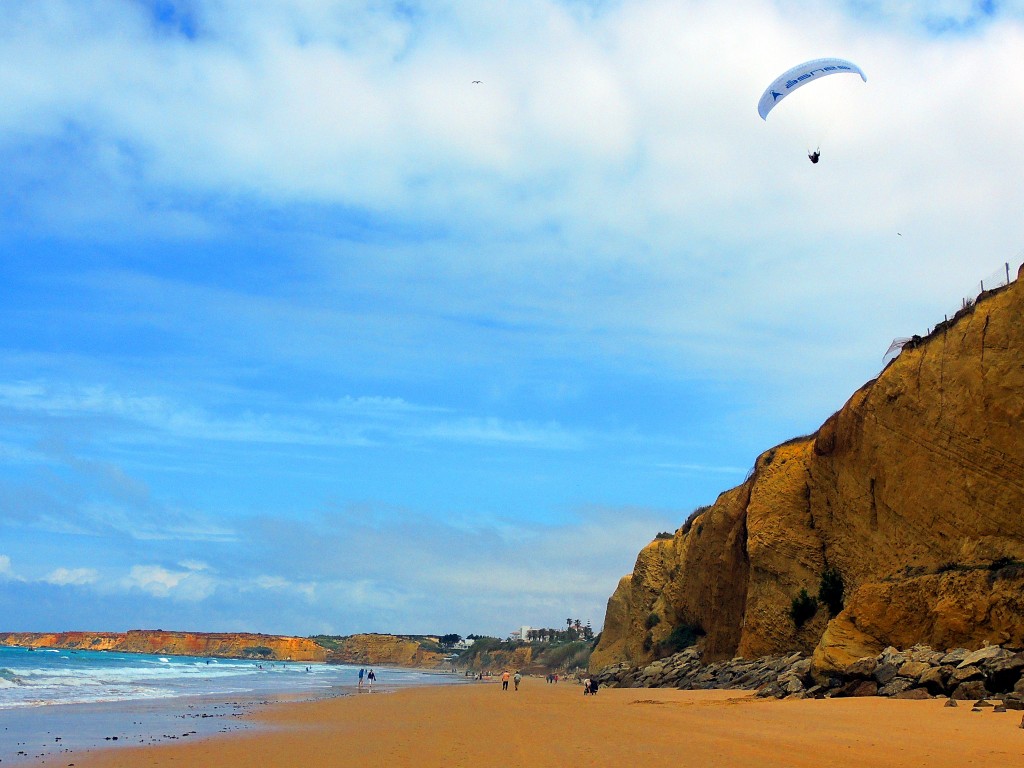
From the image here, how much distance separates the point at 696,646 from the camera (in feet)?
127

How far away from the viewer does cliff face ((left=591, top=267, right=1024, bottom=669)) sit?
2081 cm

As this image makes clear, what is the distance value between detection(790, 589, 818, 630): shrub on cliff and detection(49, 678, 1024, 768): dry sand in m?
9.86

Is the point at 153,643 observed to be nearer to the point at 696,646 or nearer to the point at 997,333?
the point at 696,646

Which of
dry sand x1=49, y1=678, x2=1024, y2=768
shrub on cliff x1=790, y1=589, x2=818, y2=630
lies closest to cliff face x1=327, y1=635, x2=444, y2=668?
shrub on cliff x1=790, y1=589, x2=818, y2=630

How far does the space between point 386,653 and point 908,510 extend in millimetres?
153195

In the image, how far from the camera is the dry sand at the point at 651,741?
10.4 meters

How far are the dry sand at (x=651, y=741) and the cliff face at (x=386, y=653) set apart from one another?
144 m

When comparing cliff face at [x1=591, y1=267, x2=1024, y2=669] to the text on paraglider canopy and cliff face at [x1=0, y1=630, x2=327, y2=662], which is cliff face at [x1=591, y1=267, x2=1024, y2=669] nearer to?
the text on paraglider canopy

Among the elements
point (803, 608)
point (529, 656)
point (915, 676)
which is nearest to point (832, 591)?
point (803, 608)

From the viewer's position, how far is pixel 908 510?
24.0 meters

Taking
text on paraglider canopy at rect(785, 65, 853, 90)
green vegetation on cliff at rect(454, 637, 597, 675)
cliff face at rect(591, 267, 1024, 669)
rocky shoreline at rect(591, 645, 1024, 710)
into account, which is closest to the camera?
rocky shoreline at rect(591, 645, 1024, 710)

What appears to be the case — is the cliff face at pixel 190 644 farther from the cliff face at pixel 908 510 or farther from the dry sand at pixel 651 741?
the dry sand at pixel 651 741

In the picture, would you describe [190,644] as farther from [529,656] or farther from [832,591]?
[832,591]

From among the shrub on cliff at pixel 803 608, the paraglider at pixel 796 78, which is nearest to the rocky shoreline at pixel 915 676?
the shrub on cliff at pixel 803 608
